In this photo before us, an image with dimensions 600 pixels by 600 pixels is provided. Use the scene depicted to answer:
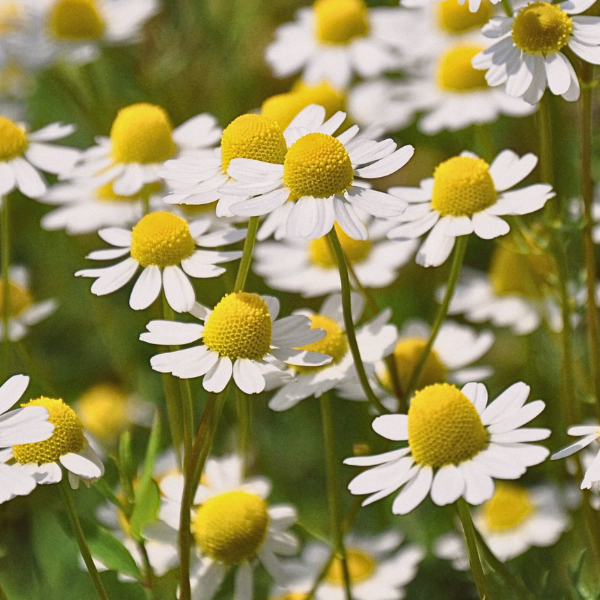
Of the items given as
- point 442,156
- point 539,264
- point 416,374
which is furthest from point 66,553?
point 442,156

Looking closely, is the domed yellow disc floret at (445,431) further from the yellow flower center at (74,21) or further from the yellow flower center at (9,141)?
the yellow flower center at (74,21)

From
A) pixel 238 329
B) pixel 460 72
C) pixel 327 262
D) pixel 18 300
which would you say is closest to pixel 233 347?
pixel 238 329

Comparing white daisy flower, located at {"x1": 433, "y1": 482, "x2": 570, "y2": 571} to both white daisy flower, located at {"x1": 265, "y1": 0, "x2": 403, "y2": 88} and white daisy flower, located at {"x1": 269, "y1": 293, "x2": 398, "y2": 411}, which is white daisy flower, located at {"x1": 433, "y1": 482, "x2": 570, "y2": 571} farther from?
white daisy flower, located at {"x1": 265, "y1": 0, "x2": 403, "y2": 88}

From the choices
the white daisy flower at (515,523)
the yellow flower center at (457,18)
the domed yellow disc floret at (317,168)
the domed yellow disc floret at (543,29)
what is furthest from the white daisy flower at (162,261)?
the yellow flower center at (457,18)

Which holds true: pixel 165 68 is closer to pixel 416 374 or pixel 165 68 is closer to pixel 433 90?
pixel 433 90

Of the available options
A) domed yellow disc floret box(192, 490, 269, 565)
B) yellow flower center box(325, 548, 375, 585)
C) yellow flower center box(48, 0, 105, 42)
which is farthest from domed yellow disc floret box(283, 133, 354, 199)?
yellow flower center box(48, 0, 105, 42)

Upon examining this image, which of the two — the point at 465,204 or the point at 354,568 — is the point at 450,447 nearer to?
the point at 465,204
